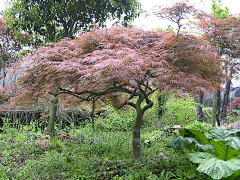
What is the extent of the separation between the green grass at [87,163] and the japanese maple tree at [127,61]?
951mm

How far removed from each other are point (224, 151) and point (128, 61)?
1.54 m

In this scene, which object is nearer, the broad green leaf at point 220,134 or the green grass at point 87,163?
the green grass at point 87,163

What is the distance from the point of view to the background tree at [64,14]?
5230 mm

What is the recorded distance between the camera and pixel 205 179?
2.55 metres

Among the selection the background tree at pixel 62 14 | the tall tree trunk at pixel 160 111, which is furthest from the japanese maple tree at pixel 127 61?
the tall tree trunk at pixel 160 111

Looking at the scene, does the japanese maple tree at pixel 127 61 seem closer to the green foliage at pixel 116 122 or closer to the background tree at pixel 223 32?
the background tree at pixel 223 32

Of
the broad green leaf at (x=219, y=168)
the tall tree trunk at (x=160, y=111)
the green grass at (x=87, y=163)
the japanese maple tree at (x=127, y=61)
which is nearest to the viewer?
the broad green leaf at (x=219, y=168)

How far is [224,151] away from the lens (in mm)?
2600

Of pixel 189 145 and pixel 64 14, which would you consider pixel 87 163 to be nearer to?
pixel 189 145

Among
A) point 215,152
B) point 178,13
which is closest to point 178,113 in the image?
point 215,152

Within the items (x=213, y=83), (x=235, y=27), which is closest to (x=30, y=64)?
(x=213, y=83)

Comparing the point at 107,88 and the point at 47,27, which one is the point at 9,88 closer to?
the point at 107,88

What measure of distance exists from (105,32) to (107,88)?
0.78 metres

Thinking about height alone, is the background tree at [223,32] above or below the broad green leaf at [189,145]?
above
